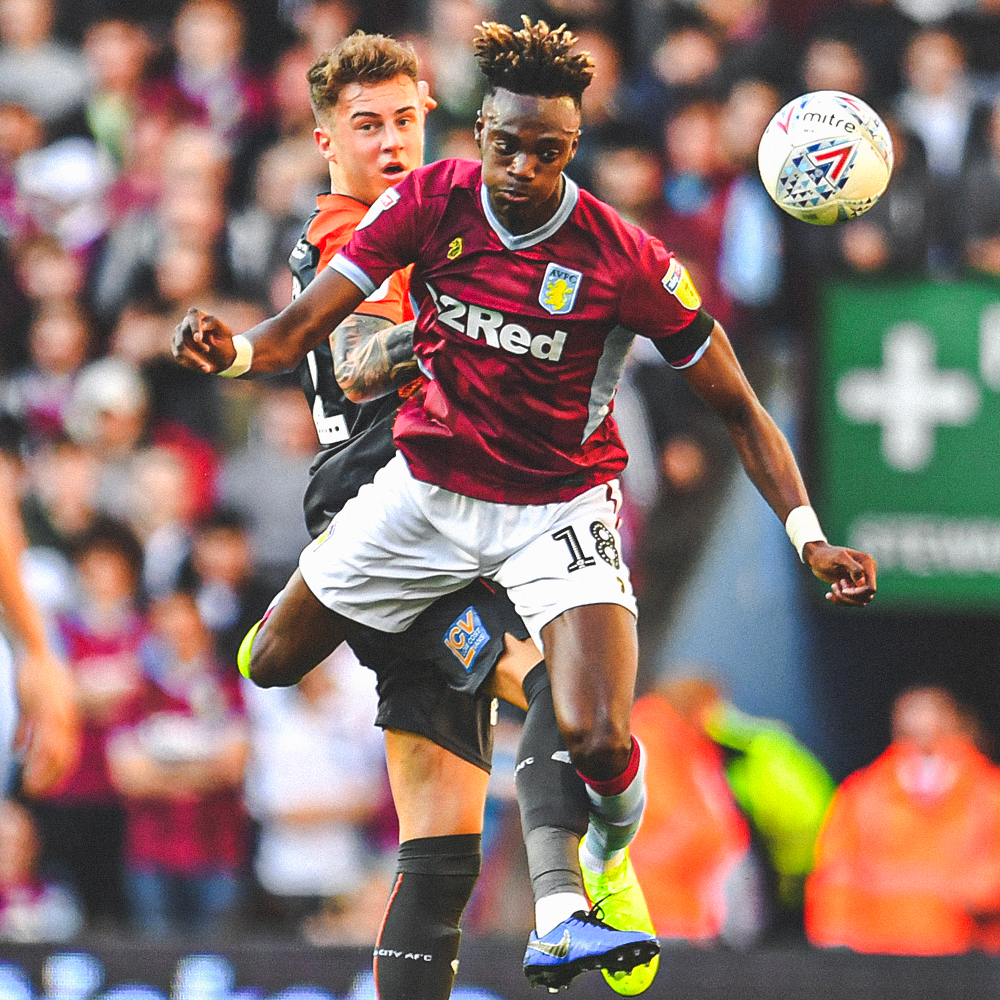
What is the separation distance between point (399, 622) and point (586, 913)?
0.85 meters

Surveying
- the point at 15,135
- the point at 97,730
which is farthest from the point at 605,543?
the point at 15,135

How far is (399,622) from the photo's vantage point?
4.29 metres

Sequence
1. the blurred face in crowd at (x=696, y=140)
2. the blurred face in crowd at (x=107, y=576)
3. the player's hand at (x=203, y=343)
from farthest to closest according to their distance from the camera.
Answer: the blurred face in crowd at (x=696, y=140)
the blurred face in crowd at (x=107, y=576)
the player's hand at (x=203, y=343)

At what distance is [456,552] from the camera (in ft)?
13.6

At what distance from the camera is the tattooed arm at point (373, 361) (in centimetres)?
412

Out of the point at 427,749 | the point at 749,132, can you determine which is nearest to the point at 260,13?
the point at 749,132

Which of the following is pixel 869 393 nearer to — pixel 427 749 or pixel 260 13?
pixel 427 749

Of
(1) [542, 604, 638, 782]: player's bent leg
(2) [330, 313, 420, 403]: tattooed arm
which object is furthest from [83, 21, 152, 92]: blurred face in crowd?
(1) [542, 604, 638, 782]: player's bent leg

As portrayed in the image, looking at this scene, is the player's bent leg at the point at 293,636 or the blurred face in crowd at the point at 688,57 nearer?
the player's bent leg at the point at 293,636

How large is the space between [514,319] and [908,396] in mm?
3841

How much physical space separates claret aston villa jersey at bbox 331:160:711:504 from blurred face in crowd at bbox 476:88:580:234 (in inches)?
3.7

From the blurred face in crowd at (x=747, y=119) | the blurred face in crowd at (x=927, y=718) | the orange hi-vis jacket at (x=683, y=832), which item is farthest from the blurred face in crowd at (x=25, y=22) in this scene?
the blurred face in crowd at (x=927, y=718)

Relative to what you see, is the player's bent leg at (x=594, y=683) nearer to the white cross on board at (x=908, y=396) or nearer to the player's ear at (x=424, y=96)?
the player's ear at (x=424, y=96)

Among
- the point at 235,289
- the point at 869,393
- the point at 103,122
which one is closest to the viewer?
the point at 869,393
